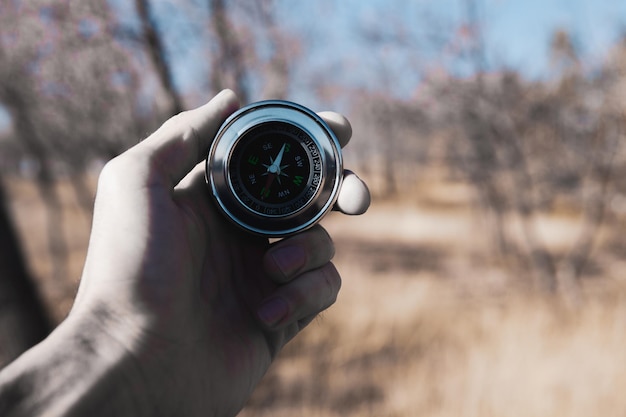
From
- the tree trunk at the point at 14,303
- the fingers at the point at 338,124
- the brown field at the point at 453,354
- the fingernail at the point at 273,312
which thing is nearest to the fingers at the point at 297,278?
the fingernail at the point at 273,312

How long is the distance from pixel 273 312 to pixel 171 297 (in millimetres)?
282

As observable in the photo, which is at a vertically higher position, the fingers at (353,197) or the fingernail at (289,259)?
the fingers at (353,197)

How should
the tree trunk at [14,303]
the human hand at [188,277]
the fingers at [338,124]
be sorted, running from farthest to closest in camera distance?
the tree trunk at [14,303] → the fingers at [338,124] → the human hand at [188,277]

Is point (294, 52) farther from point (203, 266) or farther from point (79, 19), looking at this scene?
point (203, 266)

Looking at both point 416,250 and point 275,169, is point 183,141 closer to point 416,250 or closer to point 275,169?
point 275,169

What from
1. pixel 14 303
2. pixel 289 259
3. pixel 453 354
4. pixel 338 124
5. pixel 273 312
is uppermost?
pixel 338 124

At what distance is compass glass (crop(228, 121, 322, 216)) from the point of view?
1426 mm

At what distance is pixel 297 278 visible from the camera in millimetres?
1409

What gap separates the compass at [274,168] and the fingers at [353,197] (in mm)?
29

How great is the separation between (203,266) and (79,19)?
13.4ft

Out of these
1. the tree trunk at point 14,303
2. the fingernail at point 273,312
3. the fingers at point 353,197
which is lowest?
the tree trunk at point 14,303

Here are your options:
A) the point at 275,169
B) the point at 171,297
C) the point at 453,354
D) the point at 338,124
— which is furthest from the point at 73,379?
the point at 453,354

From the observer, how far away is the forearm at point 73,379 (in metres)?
0.99

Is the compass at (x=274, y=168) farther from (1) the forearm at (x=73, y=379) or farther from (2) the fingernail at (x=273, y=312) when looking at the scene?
(1) the forearm at (x=73, y=379)
